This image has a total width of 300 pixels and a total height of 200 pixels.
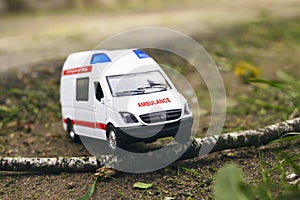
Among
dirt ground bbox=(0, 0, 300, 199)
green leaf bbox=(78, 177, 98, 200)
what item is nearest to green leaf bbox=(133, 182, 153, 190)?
dirt ground bbox=(0, 0, 300, 199)

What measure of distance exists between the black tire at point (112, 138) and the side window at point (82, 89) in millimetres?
349

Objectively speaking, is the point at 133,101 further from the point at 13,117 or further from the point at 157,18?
the point at 157,18

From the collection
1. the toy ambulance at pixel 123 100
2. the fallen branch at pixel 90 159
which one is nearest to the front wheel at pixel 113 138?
the toy ambulance at pixel 123 100

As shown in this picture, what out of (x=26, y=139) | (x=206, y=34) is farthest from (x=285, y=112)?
(x=206, y=34)

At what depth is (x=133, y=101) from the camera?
2965 millimetres

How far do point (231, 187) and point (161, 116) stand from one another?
0.66 metres

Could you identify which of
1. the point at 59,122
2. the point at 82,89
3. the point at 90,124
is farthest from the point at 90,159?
the point at 59,122

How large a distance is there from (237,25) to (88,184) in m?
6.11

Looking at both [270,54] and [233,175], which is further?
[270,54]

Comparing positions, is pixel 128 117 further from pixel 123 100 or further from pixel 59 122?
pixel 59 122

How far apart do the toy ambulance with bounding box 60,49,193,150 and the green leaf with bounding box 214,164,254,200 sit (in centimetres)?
57

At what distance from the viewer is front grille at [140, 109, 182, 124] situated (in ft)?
9.53

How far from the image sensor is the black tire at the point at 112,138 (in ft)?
9.77

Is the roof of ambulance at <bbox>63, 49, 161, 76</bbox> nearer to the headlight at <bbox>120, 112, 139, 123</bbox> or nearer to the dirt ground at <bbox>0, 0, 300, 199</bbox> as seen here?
the headlight at <bbox>120, 112, 139, 123</bbox>
